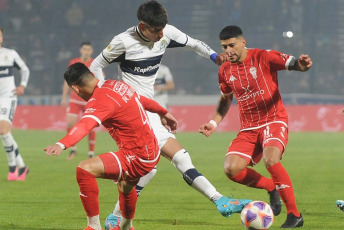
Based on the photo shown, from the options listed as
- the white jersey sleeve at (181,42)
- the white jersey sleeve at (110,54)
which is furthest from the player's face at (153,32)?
the white jersey sleeve at (181,42)

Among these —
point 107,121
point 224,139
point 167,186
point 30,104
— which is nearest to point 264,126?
→ point 107,121

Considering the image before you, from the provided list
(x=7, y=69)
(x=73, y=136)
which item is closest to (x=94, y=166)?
(x=73, y=136)

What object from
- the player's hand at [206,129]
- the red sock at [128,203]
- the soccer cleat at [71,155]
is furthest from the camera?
the soccer cleat at [71,155]

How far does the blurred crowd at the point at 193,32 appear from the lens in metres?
27.3

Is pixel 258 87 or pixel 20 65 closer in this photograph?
pixel 258 87

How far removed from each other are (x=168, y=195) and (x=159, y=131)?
96.0 inches

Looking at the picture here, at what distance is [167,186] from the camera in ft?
33.0

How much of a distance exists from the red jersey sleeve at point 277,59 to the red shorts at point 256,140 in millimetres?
552

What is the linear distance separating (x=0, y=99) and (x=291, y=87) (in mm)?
17744

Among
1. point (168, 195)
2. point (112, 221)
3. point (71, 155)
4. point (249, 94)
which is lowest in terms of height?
point (71, 155)

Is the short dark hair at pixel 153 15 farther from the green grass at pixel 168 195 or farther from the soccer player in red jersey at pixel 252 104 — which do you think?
the green grass at pixel 168 195

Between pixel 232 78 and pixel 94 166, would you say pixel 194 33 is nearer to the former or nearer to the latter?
pixel 232 78

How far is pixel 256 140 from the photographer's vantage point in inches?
284

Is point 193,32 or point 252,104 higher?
point 252,104
